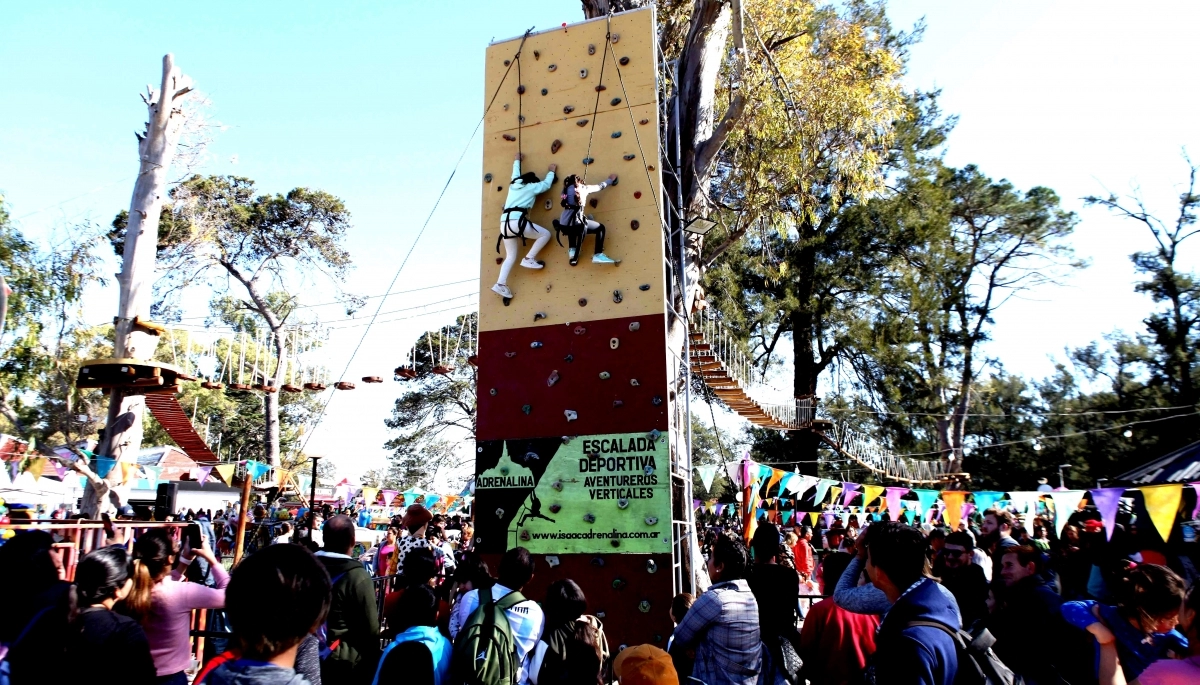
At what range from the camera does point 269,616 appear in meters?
2.15

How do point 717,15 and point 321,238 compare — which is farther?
point 321,238

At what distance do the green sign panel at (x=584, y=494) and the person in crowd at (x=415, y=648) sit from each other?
4118mm

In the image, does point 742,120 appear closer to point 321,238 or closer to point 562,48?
point 562,48

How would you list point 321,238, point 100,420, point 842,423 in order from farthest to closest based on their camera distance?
point 100,420, point 321,238, point 842,423

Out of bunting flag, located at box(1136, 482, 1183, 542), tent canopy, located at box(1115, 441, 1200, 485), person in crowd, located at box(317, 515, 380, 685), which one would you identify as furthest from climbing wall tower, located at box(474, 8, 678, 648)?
tent canopy, located at box(1115, 441, 1200, 485)

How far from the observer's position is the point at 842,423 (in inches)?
1065

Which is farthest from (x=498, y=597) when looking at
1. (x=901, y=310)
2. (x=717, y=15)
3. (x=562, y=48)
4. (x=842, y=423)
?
(x=901, y=310)

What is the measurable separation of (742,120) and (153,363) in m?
9.28

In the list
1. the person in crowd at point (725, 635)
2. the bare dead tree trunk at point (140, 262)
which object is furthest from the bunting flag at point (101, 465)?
the person in crowd at point (725, 635)

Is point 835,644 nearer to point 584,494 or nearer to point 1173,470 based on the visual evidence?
point 584,494

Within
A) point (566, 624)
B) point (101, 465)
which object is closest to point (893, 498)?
point (566, 624)

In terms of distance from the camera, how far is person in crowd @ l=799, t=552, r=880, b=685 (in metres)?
4.03

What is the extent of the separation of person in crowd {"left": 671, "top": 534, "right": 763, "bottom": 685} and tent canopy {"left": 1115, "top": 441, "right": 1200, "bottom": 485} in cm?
1028

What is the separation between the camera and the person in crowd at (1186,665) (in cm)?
293
